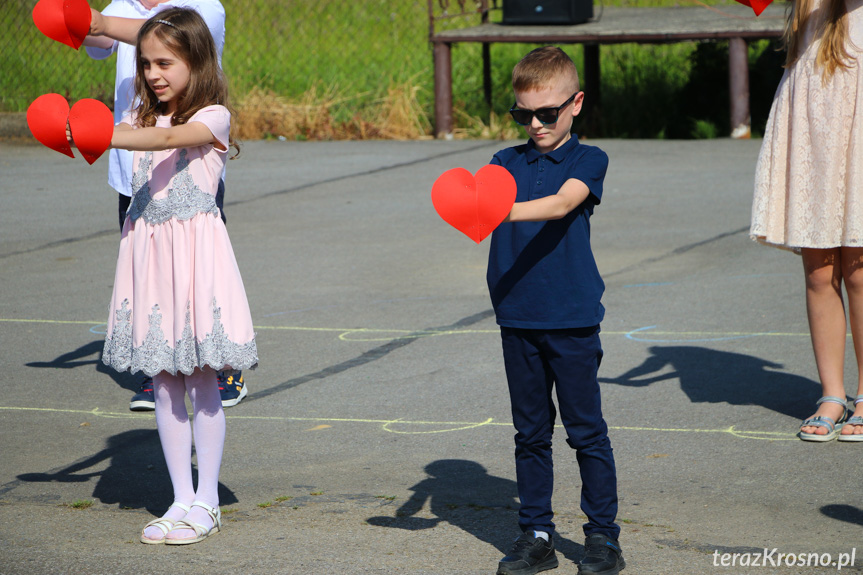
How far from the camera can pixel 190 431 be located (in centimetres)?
369

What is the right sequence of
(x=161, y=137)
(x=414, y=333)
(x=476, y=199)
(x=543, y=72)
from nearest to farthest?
(x=476, y=199) → (x=543, y=72) → (x=161, y=137) → (x=414, y=333)

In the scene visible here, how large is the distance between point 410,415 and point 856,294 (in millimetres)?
1920

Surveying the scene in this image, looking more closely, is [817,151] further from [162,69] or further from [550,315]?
[162,69]

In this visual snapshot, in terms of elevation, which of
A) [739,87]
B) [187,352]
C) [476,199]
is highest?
[476,199]

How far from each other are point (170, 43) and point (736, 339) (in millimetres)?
3548

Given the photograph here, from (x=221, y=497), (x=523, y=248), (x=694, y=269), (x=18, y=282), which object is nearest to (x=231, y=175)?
(x=18, y=282)

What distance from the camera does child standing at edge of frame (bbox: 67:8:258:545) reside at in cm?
359

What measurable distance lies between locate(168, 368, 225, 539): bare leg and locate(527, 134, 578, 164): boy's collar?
50.5 inches

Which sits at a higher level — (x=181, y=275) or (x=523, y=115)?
(x=523, y=115)

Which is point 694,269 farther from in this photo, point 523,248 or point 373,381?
point 523,248

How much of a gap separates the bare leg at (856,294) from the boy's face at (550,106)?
179 cm

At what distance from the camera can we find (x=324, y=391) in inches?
206

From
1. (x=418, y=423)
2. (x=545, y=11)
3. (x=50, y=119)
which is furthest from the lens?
(x=545, y=11)

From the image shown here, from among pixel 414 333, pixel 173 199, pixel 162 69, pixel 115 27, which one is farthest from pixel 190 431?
pixel 414 333
